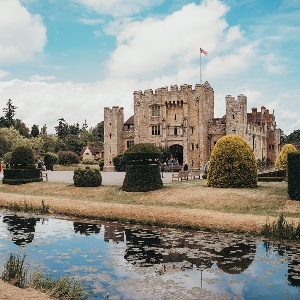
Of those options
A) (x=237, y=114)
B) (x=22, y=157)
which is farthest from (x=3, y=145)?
(x=22, y=157)

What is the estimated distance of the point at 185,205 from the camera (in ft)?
61.7

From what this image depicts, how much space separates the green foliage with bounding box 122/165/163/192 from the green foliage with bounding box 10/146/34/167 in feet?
31.3

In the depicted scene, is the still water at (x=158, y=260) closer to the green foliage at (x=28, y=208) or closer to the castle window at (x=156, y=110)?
the green foliage at (x=28, y=208)

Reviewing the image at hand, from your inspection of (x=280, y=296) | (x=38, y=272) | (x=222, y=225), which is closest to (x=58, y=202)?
(x=222, y=225)

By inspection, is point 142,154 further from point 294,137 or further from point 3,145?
point 294,137

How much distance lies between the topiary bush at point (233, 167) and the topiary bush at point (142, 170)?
326 centimetres

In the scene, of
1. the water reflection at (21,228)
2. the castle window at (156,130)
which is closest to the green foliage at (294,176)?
the water reflection at (21,228)

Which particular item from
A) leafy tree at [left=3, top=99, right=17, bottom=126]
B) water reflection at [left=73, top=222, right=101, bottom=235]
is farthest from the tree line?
water reflection at [left=73, top=222, right=101, bottom=235]

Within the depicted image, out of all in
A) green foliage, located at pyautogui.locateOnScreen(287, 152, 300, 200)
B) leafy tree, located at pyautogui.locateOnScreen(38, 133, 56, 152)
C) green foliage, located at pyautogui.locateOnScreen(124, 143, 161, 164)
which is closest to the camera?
green foliage, located at pyautogui.locateOnScreen(287, 152, 300, 200)

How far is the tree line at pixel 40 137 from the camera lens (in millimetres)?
73938

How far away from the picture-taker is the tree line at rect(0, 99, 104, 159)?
7394cm

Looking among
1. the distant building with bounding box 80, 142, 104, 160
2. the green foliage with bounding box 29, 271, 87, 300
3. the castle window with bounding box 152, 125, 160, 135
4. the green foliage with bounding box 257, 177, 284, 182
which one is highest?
the castle window with bounding box 152, 125, 160, 135

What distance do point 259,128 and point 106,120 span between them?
817 inches

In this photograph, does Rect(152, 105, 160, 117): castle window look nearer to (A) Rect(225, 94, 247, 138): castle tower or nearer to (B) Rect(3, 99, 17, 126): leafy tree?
(A) Rect(225, 94, 247, 138): castle tower
